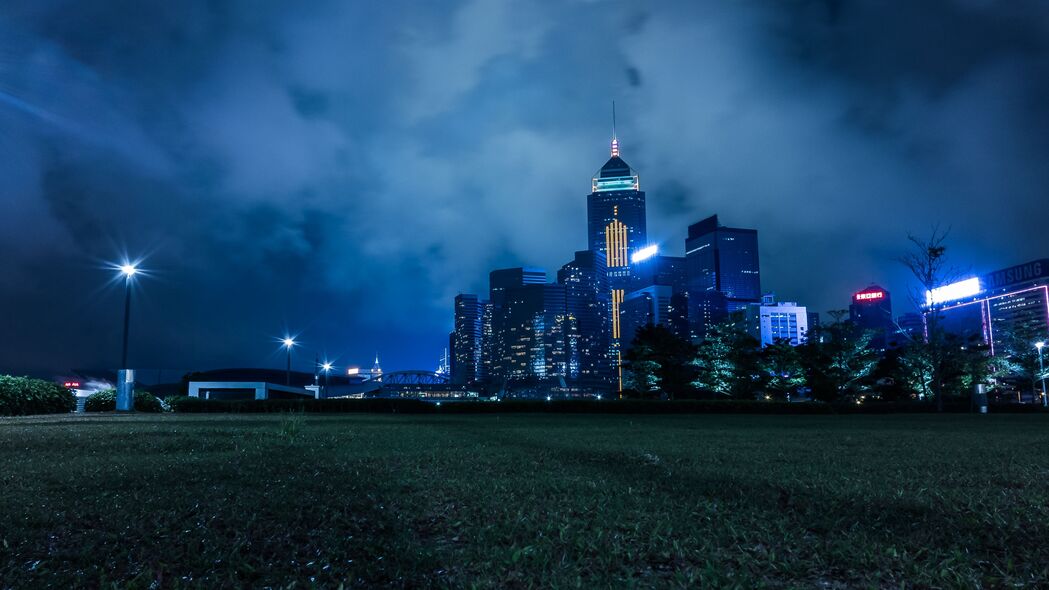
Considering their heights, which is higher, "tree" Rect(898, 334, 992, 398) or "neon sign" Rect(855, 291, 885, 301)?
"neon sign" Rect(855, 291, 885, 301)

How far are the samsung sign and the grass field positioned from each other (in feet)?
486

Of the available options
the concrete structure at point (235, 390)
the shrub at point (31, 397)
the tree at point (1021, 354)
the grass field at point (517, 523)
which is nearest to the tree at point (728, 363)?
the tree at point (1021, 354)

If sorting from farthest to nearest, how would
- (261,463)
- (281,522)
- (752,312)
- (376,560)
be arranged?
(752,312), (261,463), (281,522), (376,560)

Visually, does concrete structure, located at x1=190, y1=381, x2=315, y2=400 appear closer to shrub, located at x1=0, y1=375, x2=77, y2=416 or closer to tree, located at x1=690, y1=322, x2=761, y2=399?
shrub, located at x1=0, y1=375, x2=77, y2=416

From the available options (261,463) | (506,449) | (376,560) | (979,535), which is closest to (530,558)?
(376,560)

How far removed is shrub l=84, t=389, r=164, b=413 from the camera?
2912 cm

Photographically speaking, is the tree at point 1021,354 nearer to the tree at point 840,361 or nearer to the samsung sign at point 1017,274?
the tree at point 840,361

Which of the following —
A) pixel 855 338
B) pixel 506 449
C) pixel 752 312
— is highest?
pixel 752 312

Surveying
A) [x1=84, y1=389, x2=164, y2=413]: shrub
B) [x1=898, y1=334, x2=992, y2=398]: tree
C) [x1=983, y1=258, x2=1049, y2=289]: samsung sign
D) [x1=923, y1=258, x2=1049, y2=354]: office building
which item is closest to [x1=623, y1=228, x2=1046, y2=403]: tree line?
[x1=898, y1=334, x2=992, y2=398]: tree

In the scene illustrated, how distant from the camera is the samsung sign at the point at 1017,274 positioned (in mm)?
120425

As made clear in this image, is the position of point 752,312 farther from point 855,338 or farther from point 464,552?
point 464,552

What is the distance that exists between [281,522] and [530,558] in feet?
5.81

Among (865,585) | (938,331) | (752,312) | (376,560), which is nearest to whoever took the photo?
(865,585)

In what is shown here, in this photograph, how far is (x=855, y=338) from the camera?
134ft
